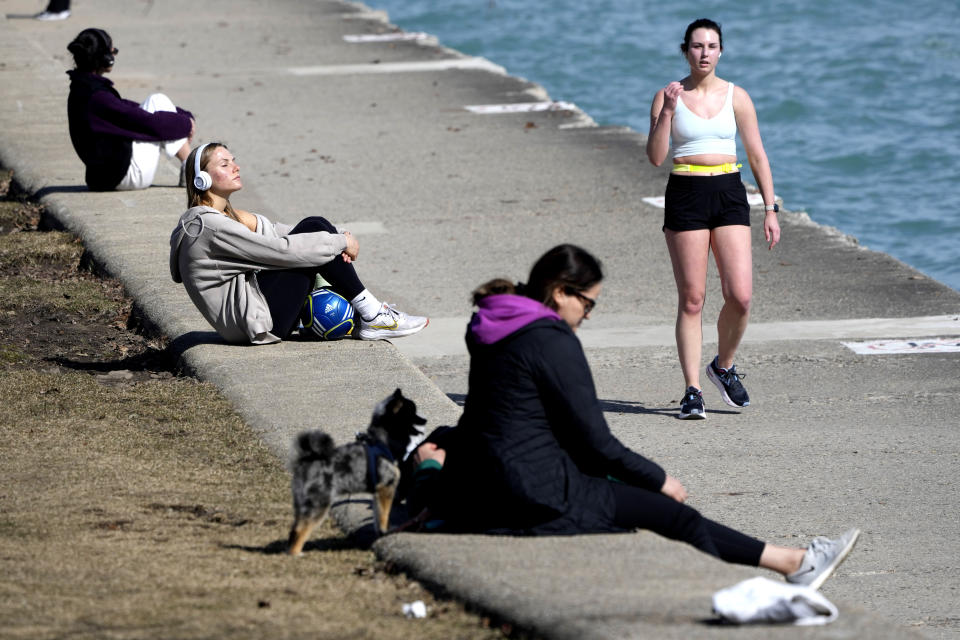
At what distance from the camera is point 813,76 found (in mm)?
32219

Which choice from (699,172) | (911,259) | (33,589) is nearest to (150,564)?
(33,589)

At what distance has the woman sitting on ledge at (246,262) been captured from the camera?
23.4 feet

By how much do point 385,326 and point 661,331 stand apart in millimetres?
2504

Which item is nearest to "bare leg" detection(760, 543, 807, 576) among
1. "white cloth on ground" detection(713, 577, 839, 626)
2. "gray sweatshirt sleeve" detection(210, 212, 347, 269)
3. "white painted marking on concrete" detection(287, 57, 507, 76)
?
"white cloth on ground" detection(713, 577, 839, 626)

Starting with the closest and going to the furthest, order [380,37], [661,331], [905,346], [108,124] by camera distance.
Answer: [905,346]
[661,331]
[108,124]
[380,37]

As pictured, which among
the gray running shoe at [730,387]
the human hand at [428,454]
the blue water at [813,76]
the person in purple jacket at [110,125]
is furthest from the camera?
the blue water at [813,76]

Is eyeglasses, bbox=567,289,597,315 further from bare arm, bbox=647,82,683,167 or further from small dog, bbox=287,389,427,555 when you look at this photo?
bare arm, bbox=647,82,683,167

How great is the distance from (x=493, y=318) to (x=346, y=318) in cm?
298

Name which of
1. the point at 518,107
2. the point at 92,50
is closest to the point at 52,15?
the point at 518,107

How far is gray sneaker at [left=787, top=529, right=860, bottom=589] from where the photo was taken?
4.94 metres

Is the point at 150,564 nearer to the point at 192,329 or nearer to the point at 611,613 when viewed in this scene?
the point at 611,613

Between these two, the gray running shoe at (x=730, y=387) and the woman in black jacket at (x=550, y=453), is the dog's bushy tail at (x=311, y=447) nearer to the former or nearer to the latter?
the woman in black jacket at (x=550, y=453)

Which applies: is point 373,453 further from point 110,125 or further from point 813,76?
point 813,76

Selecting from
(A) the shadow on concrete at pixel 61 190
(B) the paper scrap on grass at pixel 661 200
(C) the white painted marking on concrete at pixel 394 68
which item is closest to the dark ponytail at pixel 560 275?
(A) the shadow on concrete at pixel 61 190
